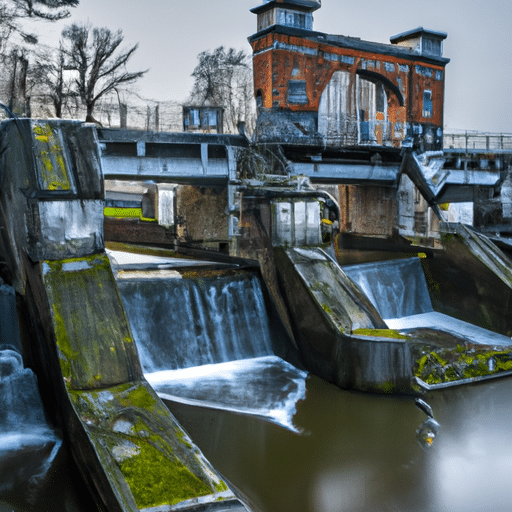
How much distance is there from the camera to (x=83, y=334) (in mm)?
7043

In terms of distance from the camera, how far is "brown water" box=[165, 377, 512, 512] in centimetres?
665

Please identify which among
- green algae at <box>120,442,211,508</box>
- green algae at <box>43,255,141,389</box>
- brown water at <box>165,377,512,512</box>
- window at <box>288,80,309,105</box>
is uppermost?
window at <box>288,80,309,105</box>

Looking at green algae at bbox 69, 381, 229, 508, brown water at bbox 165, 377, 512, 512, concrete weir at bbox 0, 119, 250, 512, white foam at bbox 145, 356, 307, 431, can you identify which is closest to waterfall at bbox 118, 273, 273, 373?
white foam at bbox 145, 356, 307, 431

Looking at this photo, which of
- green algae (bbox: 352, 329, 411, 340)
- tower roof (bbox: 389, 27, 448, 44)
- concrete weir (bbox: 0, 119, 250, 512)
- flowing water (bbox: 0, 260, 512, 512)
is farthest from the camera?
tower roof (bbox: 389, 27, 448, 44)

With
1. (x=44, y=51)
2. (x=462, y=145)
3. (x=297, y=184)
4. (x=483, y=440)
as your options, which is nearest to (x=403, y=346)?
(x=483, y=440)

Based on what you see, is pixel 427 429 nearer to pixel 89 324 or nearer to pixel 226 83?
pixel 89 324

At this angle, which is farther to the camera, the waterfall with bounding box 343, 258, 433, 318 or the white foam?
the waterfall with bounding box 343, 258, 433, 318

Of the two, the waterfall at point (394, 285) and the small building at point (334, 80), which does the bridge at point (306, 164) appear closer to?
the small building at point (334, 80)

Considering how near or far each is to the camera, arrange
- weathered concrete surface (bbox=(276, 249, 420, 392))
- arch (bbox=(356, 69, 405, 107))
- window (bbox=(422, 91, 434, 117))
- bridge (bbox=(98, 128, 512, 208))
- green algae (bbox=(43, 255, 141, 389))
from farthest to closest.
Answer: window (bbox=(422, 91, 434, 117))
arch (bbox=(356, 69, 405, 107))
bridge (bbox=(98, 128, 512, 208))
weathered concrete surface (bbox=(276, 249, 420, 392))
green algae (bbox=(43, 255, 141, 389))

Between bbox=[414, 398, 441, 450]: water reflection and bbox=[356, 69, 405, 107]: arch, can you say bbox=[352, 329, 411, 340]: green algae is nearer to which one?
bbox=[414, 398, 441, 450]: water reflection

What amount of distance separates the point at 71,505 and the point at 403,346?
5215 millimetres

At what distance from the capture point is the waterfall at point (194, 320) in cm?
1017

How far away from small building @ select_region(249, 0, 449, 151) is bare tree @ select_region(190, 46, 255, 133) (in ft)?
14.8

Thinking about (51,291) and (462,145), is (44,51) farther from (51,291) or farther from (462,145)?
(51,291)
